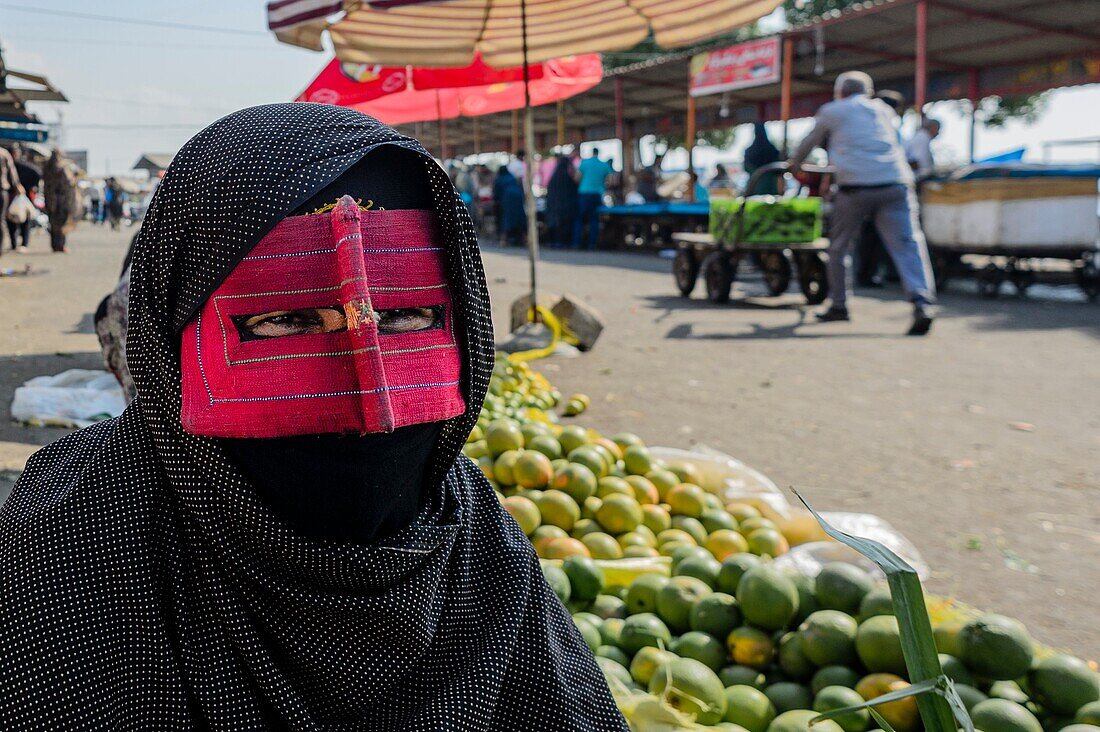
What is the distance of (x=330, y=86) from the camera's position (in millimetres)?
9727

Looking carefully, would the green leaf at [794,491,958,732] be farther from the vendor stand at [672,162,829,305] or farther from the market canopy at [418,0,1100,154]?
the market canopy at [418,0,1100,154]

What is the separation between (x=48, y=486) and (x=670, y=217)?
1754 cm

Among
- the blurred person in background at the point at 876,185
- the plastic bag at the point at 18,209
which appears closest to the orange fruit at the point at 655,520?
the blurred person in background at the point at 876,185

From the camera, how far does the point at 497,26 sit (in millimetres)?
7371

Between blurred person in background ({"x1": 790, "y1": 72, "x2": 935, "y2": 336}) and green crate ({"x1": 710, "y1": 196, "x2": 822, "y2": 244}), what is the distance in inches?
48.8

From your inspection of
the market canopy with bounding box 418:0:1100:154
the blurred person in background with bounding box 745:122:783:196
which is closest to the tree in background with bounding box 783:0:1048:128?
the market canopy with bounding box 418:0:1100:154

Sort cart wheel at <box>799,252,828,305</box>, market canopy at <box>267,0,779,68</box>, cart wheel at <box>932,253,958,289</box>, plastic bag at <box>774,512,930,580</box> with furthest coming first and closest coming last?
cart wheel at <box>932,253,958,289</box> < cart wheel at <box>799,252,828,305</box> < market canopy at <box>267,0,779,68</box> < plastic bag at <box>774,512,930,580</box>

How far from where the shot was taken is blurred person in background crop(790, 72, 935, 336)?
7.62m

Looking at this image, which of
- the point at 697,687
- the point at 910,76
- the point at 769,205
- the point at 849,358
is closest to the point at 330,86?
the point at 769,205

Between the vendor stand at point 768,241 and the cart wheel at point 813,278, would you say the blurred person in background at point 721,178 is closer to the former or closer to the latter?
the vendor stand at point 768,241

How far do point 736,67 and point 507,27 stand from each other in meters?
10.5

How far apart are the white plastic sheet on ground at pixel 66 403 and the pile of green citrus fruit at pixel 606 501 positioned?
2.06 m

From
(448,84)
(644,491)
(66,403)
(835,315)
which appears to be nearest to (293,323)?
(644,491)

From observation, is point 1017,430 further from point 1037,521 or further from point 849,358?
point 849,358
